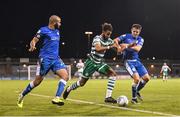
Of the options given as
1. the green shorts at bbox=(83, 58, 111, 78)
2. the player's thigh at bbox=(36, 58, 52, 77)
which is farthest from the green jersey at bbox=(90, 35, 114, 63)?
the player's thigh at bbox=(36, 58, 52, 77)

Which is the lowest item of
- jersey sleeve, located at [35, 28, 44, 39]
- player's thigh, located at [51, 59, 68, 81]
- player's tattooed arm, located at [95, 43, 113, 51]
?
player's thigh, located at [51, 59, 68, 81]

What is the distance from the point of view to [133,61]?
13617 mm

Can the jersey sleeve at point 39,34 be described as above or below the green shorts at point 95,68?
above

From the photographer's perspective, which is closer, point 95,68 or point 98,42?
point 98,42

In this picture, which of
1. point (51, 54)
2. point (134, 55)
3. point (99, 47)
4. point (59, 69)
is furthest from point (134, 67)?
point (51, 54)

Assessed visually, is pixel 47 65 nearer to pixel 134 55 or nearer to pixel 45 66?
pixel 45 66

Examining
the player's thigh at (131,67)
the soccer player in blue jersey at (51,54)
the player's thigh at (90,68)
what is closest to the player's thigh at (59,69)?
the soccer player in blue jersey at (51,54)

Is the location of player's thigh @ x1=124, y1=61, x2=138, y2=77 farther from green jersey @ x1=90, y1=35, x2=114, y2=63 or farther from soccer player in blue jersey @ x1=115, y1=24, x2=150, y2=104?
green jersey @ x1=90, y1=35, x2=114, y2=63

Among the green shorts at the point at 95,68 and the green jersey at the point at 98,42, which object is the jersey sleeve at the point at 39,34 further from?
the green shorts at the point at 95,68

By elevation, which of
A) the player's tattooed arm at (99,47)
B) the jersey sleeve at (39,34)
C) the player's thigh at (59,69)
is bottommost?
the player's thigh at (59,69)

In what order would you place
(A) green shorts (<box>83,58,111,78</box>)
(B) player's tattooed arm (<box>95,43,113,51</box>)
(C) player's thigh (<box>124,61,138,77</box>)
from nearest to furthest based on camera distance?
(B) player's tattooed arm (<box>95,43,113,51</box>), (A) green shorts (<box>83,58,111,78</box>), (C) player's thigh (<box>124,61,138,77</box>)

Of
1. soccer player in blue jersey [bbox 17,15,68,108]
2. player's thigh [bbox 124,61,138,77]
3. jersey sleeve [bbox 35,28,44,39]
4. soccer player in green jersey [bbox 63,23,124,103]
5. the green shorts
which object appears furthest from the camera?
player's thigh [bbox 124,61,138,77]

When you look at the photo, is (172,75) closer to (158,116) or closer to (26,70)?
(26,70)

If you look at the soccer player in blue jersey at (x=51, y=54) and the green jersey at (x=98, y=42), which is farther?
the green jersey at (x=98, y=42)
